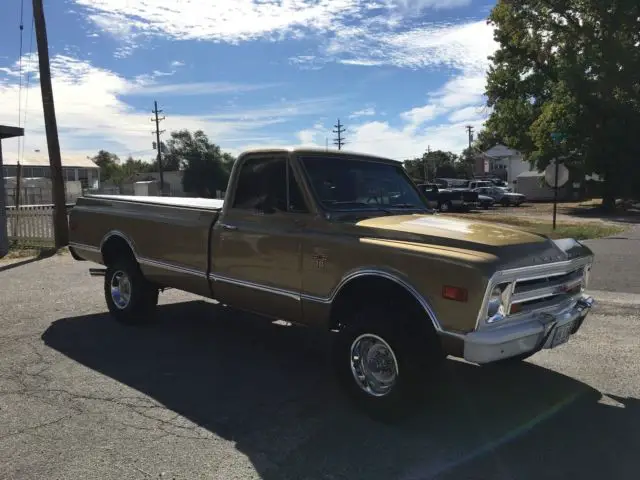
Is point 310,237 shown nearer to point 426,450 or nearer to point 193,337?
point 426,450

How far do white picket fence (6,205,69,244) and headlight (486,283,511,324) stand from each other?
47.7ft

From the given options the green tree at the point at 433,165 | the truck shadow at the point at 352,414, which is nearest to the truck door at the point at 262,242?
the truck shadow at the point at 352,414

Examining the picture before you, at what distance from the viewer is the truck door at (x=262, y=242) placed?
15.9 ft

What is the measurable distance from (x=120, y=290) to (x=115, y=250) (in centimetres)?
49

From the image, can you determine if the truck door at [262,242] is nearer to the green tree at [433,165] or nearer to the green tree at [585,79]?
the green tree at [585,79]

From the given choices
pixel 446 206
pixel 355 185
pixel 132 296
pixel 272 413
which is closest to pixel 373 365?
pixel 272 413

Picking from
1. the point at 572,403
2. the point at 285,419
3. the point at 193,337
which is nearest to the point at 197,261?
the point at 193,337

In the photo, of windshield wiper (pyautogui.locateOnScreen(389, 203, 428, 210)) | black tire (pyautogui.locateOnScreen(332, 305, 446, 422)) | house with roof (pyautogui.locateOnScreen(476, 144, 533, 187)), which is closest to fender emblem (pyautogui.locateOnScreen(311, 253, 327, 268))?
black tire (pyautogui.locateOnScreen(332, 305, 446, 422))

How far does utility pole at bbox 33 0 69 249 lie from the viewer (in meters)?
15.3

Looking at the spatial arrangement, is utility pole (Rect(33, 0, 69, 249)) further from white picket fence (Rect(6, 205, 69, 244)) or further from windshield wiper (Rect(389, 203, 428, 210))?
windshield wiper (Rect(389, 203, 428, 210))

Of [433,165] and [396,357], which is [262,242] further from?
[433,165]

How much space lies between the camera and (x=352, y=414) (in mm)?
4324

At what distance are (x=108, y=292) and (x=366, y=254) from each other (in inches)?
162

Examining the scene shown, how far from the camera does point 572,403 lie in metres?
4.52
